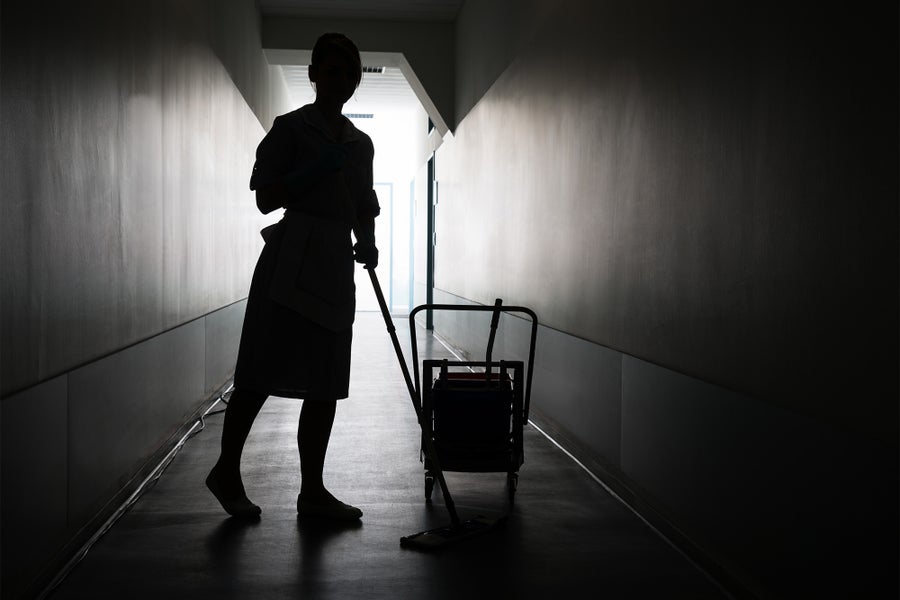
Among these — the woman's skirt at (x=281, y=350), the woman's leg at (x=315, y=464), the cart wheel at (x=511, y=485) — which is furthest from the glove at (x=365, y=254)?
the cart wheel at (x=511, y=485)

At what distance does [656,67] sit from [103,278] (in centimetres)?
203

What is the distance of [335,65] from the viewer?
276 cm

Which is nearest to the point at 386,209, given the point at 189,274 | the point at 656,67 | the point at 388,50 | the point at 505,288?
the point at 388,50

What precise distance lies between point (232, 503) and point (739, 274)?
1720 millimetres

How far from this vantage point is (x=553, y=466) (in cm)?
368

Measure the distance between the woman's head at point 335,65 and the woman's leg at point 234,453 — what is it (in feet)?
3.39

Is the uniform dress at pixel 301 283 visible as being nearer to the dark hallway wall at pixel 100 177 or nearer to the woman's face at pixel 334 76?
the woman's face at pixel 334 76

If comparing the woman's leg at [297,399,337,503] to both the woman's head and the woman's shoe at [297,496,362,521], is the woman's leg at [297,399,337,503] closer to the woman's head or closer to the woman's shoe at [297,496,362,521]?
the woman's shoe at [297,496,362,521]

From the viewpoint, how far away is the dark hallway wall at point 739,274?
1.71 m

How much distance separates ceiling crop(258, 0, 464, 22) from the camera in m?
8.60

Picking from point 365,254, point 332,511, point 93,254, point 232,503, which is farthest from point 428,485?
point 93,254

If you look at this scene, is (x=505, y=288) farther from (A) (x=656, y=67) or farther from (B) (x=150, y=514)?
(B) (x=150, y=514)

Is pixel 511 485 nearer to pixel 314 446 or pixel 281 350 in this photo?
pixel 314 446

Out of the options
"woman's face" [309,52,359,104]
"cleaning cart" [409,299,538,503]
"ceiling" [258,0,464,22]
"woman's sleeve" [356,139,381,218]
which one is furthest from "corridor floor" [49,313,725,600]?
"ceiling" [258,0,464,22]
